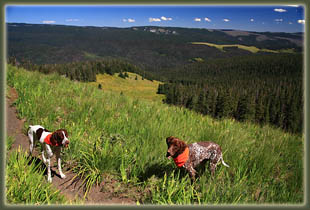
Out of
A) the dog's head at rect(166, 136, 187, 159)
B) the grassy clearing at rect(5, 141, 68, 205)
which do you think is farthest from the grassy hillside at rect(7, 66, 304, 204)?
the grassy clearing at rect(5, 141, 68, 205)

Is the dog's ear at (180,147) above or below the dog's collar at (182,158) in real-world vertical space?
above

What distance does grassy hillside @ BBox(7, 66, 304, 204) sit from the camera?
123 inches

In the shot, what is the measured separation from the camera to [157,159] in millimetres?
3762

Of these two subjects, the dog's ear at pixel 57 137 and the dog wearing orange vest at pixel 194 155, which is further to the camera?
the dog's ear at pixel 57 137

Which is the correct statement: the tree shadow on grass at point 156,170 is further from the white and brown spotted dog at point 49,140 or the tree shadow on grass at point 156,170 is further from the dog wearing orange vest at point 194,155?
the white and brown spotted dog at point 49,140

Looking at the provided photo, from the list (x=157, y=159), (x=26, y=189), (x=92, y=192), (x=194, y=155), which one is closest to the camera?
(x=26, y=189)

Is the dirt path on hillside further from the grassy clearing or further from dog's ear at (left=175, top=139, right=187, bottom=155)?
dog's ear at (left=175, top=139, right=187, bottom=155)

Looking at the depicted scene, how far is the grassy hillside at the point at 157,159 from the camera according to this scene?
123 inches

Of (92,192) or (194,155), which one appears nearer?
(194,155)

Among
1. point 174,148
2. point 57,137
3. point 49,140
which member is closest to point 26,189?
point 49,140

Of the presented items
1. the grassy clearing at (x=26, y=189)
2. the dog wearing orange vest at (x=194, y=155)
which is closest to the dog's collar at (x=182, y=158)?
the dog wearing orange vest at (x=194, y=155)

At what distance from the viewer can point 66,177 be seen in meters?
3.78

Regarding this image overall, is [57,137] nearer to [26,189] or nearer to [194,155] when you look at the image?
[26,189]

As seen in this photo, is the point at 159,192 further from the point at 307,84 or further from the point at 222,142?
the point at 307,84
